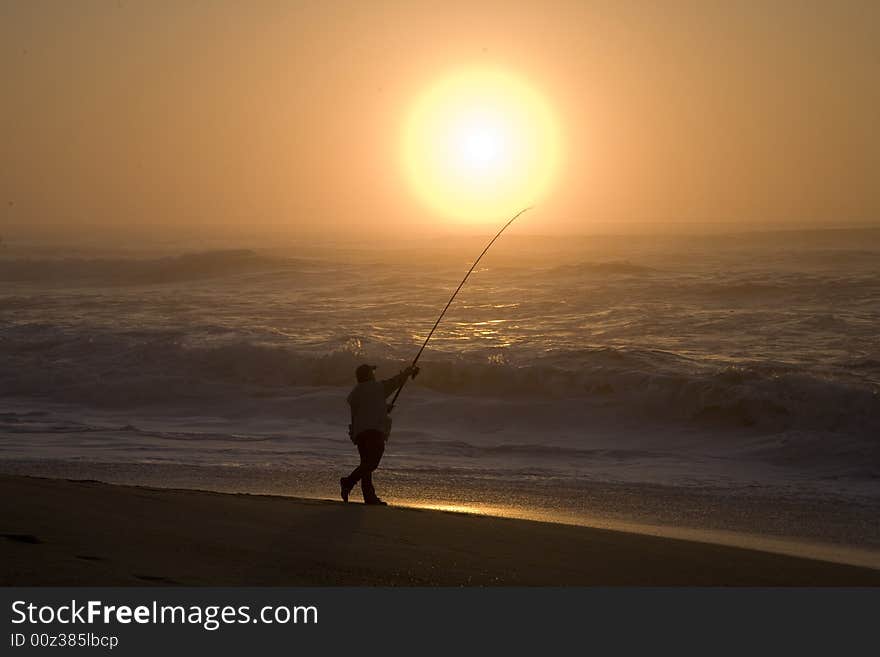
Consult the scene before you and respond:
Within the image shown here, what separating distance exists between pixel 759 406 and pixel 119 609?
9.71 meters

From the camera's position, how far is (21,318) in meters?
22.9

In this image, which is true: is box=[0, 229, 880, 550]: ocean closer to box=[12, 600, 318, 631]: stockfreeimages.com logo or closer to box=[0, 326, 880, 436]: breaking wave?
box=[0, 326, 880, 436]: breaking wave

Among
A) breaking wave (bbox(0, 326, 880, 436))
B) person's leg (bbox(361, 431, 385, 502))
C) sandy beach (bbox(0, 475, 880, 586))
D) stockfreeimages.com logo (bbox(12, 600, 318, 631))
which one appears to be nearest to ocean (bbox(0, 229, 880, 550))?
breaking wave (bbox(0, 326, 880, 436))

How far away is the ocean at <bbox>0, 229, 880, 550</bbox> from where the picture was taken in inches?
340

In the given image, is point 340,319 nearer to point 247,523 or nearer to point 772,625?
point 247,523

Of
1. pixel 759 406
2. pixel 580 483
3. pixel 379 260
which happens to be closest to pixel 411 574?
pixel 580 483

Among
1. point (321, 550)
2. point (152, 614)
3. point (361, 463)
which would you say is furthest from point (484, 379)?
point (152, 614)

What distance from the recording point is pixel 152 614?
4066 millimetres

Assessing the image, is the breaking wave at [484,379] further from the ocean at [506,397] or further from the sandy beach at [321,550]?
the sandy beach at [321,550]

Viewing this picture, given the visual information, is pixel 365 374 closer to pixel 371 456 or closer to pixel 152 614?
pixel 371 456

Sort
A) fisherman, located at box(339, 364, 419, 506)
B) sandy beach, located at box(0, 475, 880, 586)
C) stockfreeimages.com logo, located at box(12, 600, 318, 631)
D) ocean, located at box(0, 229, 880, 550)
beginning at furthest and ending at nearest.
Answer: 1. ocean, located at box(0, 229, 880, 550)
2. fisherman, located at box(339, 364, 419, 506)
3. sandy beach, located at box(0, 475, 880, 586)
4. stockfreeimages.com logo, located at box(12, 600, 318, 631)

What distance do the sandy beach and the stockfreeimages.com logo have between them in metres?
0.26

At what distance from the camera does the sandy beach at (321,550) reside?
4.73 meters

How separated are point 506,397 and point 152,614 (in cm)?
1010
